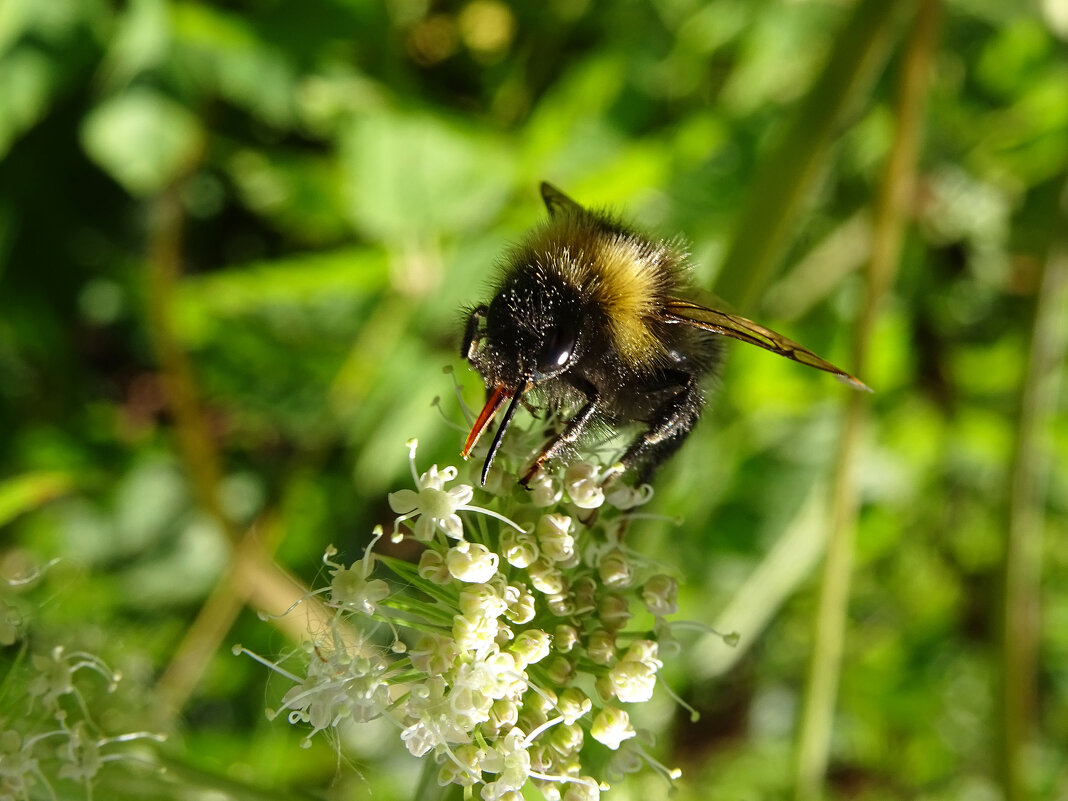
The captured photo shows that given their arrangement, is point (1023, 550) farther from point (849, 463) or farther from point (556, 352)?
point (556, 352)

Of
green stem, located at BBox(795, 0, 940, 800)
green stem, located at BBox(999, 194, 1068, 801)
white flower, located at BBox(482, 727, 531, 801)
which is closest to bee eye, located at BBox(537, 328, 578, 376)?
white flower, located at BBox(482, 727, 531, 801)

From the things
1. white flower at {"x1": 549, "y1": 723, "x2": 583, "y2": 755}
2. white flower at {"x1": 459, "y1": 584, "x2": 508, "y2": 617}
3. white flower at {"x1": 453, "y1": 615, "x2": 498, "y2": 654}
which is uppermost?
white flower at {"x1": 459, "y1": 584, "x2": 508, "y2": 617}

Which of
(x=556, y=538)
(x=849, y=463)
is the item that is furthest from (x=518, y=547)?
(x=849, y=463)

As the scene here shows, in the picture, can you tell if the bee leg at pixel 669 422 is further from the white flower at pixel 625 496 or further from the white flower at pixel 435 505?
the white flower at pixel 435 505

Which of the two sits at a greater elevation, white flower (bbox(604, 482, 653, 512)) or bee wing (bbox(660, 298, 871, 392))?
bee wing (bbox(660, 298, 871, 392))

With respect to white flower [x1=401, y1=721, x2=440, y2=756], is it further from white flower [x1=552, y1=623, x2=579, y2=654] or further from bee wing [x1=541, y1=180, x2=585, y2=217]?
bee wing [x1=541, y1=180, x2=585, y2=217]

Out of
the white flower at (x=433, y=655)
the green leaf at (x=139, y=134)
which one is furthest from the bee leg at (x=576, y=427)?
the green leaf at (x=139, y=134)
